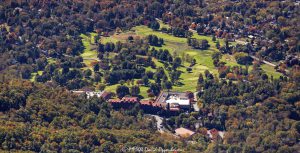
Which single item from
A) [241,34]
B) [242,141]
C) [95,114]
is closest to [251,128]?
[242,141]

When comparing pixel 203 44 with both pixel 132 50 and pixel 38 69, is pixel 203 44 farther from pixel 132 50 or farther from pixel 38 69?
pixel 38 69

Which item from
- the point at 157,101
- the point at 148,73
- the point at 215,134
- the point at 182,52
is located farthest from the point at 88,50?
the point at 215,134

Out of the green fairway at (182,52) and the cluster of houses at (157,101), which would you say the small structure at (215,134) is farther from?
the green fairway at (182,52)

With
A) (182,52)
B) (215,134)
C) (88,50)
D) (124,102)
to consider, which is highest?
(182,52)

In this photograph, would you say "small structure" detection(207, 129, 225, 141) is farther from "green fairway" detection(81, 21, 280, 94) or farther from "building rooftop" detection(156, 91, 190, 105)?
"green fairway" detection(81, 21, 280, 94)

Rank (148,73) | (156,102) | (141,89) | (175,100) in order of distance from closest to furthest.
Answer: (156,102)
(175,100)
(141,89)
(148,73)

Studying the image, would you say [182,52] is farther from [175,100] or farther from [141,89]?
[175,100]

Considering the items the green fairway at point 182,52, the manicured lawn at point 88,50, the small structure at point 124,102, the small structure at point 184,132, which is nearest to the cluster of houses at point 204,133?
the small structure at point 184,132

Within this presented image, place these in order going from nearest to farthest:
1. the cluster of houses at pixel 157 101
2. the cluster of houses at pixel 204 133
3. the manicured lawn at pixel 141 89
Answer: the cluster of houses at pixel 204 133
the cluster of houses at pixel 157 101
the manicured lawn at pixel 141 89

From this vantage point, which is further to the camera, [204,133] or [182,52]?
[182,52]
